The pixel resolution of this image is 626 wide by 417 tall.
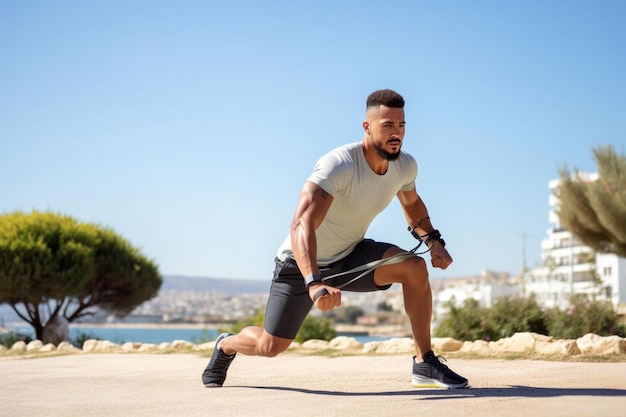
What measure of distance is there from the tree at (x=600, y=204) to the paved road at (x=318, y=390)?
17.5 m

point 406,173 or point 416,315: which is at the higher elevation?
point 406,173

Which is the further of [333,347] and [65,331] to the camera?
[65,331]

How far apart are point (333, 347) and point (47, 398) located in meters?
5.27

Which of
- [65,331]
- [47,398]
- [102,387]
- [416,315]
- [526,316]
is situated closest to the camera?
[416,315]

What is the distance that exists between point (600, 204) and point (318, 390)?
20.5 m

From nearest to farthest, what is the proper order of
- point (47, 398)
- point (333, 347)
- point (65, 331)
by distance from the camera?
point (47, 398), point (333, 347), point (65, 331)

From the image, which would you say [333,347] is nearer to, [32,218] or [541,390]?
[541,390]

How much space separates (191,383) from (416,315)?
223 centimetres

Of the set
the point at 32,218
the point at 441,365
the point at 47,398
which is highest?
the point at 32,218

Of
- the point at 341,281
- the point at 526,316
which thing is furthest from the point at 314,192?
the point at 526,316

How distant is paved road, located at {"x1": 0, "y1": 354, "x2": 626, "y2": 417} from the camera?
Result: 5129 millimetres

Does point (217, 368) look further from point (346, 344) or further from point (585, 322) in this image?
point (585, 322)

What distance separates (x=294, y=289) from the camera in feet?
19.8

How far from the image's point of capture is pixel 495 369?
750cm
